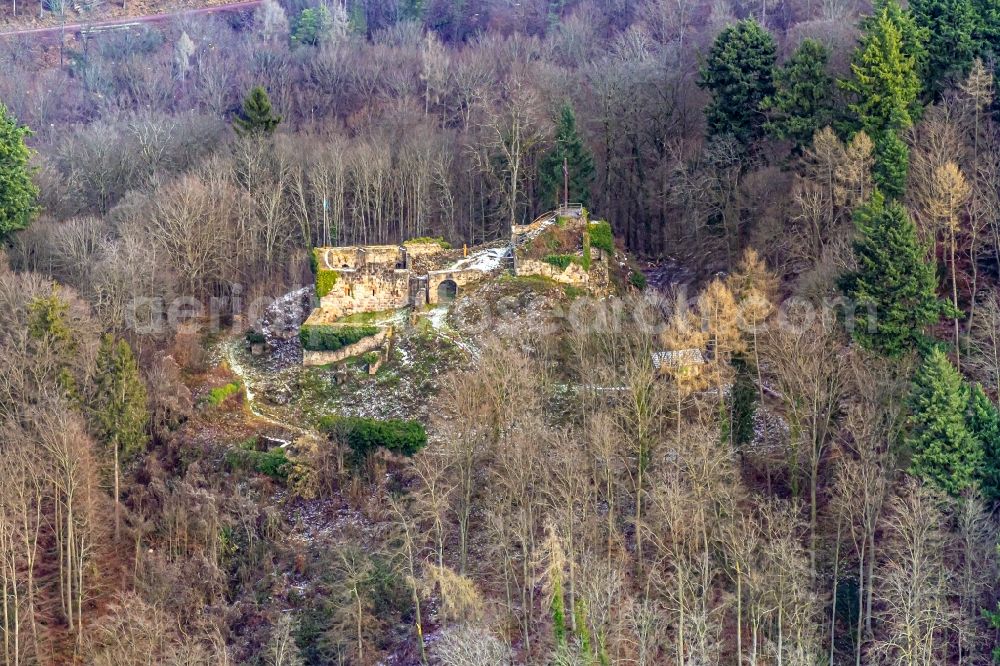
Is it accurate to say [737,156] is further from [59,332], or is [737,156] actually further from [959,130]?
[59,332]

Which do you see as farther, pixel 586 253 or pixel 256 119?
pixel 256 119

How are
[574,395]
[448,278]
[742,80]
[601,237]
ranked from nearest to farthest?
1. [574,395]
2. [448,278]
3. [601,237]
4. [742,80]

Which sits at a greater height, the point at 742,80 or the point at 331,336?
the point at 742,80

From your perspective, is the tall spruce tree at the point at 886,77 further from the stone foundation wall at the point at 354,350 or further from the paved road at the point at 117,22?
the paved road at the point at 117,22

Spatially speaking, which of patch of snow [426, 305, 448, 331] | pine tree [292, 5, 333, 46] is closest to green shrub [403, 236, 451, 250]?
patch of snow [426, 305, 448, 331]

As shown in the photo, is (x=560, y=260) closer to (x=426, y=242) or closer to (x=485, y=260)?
(x=485, y=260)

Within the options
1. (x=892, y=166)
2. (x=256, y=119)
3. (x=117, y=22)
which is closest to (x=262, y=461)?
(x=256, y=119)
